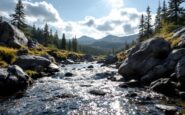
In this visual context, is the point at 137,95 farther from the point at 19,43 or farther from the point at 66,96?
the point at 19,43

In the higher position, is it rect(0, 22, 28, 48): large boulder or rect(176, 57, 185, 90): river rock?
rect(0, 22, 28, 48): large boulder

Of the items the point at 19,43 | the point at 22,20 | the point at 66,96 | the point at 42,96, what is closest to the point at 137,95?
the point at 66,96

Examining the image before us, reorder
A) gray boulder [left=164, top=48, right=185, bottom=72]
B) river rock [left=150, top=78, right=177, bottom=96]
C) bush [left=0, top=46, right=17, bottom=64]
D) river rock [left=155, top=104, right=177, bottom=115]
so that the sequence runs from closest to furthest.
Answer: river rock [left=155, top=104, right=177, bottom=115], river rock [left=150, top=78, right=177, bottom=96], gray boulder [left=164, top=48, right=185, bottom=72], bush [left=0, top=46, right=17, bottom=64]

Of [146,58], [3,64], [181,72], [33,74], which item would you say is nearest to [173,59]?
Result: [146,58]

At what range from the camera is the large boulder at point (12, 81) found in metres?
33.7

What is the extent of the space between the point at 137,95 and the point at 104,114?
30.0 feet

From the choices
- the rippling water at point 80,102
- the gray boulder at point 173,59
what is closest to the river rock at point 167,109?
the rippling water at point 80,102

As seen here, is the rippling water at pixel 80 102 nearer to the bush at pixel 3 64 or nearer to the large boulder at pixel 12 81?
the large boulder at pixel 12 81

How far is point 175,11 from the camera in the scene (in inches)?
2968

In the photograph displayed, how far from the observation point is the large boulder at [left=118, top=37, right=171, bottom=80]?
42406 mm

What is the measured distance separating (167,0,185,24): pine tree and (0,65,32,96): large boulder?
54490mm

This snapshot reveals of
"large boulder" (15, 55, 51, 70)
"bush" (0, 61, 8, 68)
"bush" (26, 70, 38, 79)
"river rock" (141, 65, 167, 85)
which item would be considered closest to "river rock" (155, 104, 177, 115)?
"river rock" (141, 65, 167, 85)

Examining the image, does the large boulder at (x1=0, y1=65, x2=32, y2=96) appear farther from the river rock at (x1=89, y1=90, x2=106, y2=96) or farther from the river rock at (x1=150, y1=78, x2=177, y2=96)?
the river rock at (x1=150, y1=78, x2=177, y2=96)

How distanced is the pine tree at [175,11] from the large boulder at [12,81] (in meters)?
54.5
